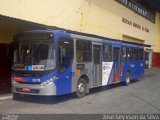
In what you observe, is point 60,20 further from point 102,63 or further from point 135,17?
point 135,17

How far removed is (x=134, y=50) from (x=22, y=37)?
416 inches

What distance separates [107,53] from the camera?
17.1 meters

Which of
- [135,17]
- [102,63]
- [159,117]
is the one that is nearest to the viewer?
[159,117]

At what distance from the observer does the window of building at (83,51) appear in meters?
14.0

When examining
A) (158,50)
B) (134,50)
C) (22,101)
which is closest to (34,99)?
(22,101)

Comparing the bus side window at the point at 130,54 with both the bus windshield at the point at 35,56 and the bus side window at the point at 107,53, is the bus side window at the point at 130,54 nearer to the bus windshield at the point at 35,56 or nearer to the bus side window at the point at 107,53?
the bus side window at the point at 107,53

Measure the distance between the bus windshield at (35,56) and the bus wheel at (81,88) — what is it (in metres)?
2.30

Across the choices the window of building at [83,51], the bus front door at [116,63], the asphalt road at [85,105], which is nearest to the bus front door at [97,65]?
the window of building at [83,51]

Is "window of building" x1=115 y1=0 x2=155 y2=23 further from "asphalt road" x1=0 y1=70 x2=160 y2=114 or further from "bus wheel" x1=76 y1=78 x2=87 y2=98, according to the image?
"asphalt road" x1=0 y1=70 x2=160 y2=114

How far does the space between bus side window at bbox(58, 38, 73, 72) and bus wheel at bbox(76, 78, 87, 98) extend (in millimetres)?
1415

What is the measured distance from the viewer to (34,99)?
13648 millimetres

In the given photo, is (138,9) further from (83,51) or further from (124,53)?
(83,51)

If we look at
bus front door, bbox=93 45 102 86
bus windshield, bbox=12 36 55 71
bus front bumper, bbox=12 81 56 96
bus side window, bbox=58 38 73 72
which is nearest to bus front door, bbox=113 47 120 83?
bus front door, bbox=93 45 102 86

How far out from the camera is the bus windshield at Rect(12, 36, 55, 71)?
12266mm
